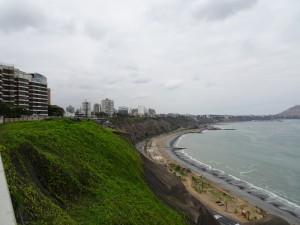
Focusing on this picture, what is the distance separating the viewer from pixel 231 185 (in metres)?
56.6

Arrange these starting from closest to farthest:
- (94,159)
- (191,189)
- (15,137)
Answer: (15,137) → (94,159) → (191,189)

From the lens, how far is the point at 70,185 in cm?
1493

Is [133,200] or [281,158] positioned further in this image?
[281,158]

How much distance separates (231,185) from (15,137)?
4933 centimetres

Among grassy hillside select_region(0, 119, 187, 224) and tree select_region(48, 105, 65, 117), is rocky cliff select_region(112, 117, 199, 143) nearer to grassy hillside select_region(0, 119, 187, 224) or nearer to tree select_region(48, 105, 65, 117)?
tree select_region(48, 105, 65, 117)

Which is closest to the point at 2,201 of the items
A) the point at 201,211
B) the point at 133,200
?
the point at 133,200

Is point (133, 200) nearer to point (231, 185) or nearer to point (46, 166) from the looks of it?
point (46, 166)

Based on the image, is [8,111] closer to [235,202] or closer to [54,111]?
[54,111]

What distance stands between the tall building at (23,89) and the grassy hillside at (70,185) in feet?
172

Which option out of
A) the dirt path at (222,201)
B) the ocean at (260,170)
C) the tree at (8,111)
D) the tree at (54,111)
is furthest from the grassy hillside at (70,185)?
the tree at (54,111)

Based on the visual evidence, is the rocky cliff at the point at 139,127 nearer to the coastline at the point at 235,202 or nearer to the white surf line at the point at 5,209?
the coastline at the point at 235,202

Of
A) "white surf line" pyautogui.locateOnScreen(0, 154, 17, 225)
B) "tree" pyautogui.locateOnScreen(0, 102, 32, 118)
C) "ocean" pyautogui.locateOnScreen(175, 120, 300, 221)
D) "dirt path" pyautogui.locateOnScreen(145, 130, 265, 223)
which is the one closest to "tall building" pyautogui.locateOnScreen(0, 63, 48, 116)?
"tree" pyautogui.locateOnScreen(0, 102, 32, 118)

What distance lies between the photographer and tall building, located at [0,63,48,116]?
6881 cm

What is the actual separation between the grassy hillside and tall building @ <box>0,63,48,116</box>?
172ft
